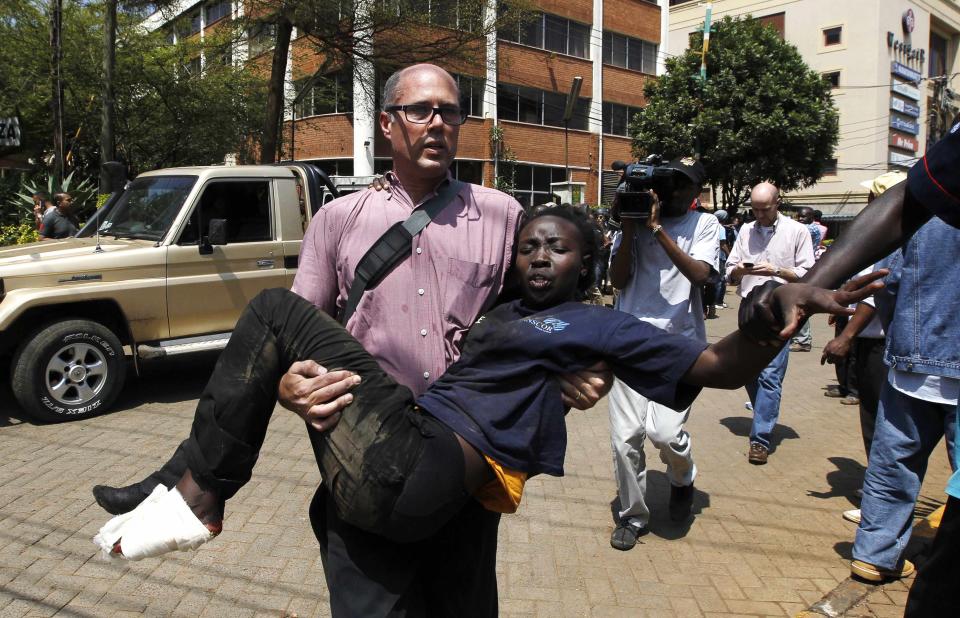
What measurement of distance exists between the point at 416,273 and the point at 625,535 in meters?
2.54

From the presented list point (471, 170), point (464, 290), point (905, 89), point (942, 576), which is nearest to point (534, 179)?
point (471, 170)

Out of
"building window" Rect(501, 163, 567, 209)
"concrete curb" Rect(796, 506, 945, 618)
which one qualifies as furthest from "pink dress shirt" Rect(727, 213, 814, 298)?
"building window" Rect(501, 163, 567, 209)

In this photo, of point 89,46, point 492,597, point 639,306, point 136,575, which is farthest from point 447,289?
point 89,46

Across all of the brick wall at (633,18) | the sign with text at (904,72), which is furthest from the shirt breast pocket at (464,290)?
the sign with text at (904,72)

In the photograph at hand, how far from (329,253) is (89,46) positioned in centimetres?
1746

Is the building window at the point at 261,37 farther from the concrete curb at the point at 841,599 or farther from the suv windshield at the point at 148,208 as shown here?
the concrete curb at the point at 841,599

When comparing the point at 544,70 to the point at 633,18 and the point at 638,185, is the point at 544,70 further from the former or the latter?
the point at 638,185

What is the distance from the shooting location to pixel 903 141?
44344 millimetres

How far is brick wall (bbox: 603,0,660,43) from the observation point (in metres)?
32.2

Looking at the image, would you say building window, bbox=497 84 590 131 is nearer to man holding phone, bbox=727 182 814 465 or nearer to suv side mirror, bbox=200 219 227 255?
suv side mirror, bbox=200 219 227 255

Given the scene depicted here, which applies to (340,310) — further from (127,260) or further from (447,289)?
(127,260)

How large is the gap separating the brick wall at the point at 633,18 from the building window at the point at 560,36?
1.56 m

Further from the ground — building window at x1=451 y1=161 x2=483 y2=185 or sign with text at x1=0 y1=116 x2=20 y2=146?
building window at x1=451 y1=161 x2=483 y2=185

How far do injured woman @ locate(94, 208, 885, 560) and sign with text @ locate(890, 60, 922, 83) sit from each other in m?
48.7
